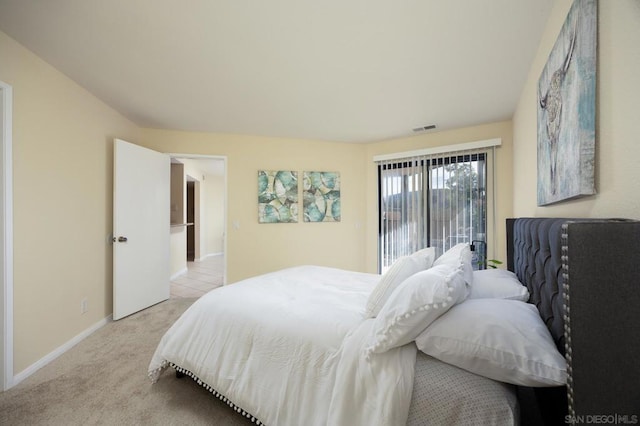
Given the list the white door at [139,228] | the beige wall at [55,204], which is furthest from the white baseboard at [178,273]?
the beige wall at [55,204]

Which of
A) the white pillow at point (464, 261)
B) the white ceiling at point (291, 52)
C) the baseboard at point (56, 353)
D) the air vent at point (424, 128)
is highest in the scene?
the white ceiling at point (291, 52)

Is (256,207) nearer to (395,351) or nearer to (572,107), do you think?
(395,351)

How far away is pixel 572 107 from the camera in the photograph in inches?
43.9

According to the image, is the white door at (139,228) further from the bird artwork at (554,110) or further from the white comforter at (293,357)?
the bird artwork at (554,110)

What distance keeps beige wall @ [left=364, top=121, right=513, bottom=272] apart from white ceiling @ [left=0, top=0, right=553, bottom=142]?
0.30m

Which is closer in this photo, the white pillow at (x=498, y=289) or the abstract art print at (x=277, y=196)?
the white pillow at (x=498, y=289)

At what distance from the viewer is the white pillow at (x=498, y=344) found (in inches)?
33.4

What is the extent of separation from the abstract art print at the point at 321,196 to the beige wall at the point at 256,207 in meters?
0.11

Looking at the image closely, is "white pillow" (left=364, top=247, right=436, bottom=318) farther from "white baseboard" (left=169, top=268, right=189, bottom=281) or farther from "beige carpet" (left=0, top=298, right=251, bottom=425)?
"white baseboard" (left=169, top=268, right=189, bottom=281)

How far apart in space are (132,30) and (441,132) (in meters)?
3.61

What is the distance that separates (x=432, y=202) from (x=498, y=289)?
2428 millimetres

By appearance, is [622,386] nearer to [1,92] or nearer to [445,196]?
[445,196]

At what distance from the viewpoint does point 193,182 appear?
24.4ft

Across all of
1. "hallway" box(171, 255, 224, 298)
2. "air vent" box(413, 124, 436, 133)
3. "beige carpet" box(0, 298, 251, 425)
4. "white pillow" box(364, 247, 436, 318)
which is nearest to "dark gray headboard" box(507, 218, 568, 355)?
"white pillow" box(364, 247, 436, 318)
